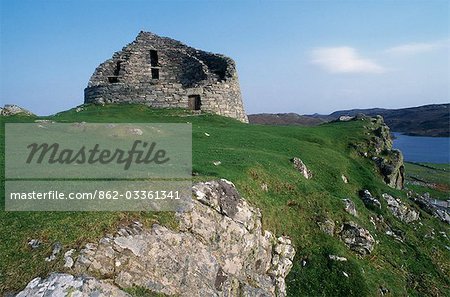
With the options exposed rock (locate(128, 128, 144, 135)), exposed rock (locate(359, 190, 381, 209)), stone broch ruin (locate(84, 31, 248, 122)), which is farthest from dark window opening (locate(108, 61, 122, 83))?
exposed rock (locate(359, 190, 381, 209))

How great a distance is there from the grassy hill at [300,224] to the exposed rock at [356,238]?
1.33ft

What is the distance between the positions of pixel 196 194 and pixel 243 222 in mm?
2466

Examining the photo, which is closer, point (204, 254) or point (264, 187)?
point (204, 254)

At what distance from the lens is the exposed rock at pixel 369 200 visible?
2587 cm

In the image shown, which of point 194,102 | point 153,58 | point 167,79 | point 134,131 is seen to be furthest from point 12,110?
point 153,58

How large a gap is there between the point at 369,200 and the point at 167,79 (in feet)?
98.6

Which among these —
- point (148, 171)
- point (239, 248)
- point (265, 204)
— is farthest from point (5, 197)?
point (265, 204)

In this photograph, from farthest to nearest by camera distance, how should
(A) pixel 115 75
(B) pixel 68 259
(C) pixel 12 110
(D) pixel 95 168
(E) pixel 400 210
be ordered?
(A) pixel 115 75 → (C) pixel 12 110 → (E) pixel 400 210 → (D) pixel 95 168 → (B) pixel 68 259

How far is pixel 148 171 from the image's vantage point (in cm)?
1744

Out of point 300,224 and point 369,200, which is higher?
point 300,224

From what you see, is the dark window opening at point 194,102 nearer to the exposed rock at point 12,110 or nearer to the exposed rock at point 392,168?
the exposed rock at point 12,110

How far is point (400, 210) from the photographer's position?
1069 inches

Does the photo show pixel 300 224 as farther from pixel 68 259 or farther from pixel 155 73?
pixel 155 73

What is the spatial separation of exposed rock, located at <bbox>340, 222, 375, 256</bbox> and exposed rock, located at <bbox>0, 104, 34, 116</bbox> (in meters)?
27.9
